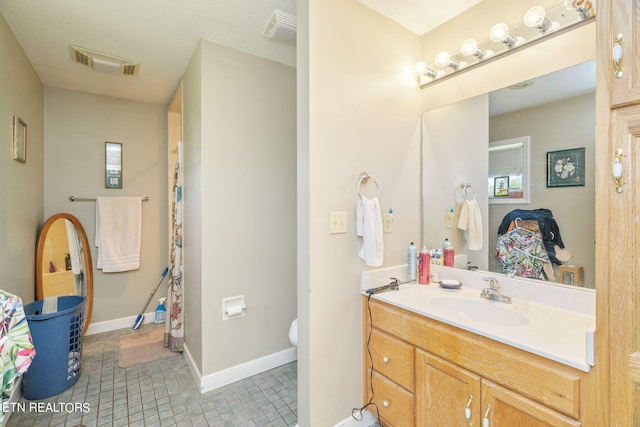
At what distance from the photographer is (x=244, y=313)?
2.23 metres

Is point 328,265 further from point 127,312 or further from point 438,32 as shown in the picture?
point 127,312

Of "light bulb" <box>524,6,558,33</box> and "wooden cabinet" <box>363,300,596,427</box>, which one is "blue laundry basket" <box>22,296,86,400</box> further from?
"light bulb" <box>524,6,558,33</box>

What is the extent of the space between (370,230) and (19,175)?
261cm

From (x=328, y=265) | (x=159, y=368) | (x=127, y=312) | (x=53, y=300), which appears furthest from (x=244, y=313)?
(x=127, y=312)

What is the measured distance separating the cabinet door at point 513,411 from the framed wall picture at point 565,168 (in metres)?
1.01

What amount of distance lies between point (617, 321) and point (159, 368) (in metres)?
2.83

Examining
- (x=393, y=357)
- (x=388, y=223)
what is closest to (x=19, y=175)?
(x=388, y=223)

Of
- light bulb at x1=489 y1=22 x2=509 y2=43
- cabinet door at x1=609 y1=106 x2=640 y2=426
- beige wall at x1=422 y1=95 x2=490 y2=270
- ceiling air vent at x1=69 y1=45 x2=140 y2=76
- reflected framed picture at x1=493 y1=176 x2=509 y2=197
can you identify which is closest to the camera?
cabinet door at x1=609 y1=106 x2=640 y2=426

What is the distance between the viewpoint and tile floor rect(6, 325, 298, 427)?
1763mm

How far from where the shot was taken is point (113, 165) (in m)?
3.12

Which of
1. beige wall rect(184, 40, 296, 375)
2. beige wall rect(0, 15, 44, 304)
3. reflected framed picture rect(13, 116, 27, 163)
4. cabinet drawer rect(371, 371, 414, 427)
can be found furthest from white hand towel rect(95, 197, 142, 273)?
cabinet drawer rect(371, 371, 414, 427)

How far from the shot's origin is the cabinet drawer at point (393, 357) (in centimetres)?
142

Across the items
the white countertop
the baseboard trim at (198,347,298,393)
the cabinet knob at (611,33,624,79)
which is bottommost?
the baseboard trim at (198,347,298,393)

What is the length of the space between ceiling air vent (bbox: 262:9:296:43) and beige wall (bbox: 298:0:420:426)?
0.30 m
